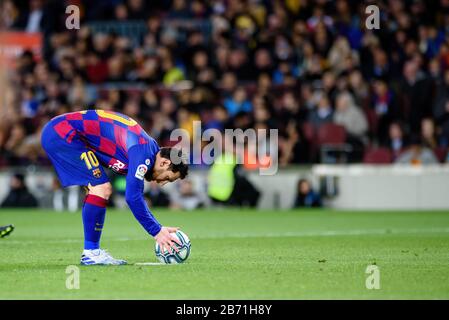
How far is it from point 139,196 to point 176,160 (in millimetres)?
500

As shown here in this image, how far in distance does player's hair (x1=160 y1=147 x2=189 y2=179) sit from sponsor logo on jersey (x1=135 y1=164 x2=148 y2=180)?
0.91ft

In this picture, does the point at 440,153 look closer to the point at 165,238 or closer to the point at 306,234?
the point at 306,234

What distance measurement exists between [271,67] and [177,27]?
10.1 feet

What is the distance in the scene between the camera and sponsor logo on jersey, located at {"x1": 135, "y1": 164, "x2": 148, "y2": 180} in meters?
10.2

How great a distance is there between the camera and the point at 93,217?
1091 centimetres

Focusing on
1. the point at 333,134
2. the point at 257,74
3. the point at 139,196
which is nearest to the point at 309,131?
the point at 333,134

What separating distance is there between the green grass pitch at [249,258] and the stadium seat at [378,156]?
1.93m

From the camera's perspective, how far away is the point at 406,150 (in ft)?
70.5

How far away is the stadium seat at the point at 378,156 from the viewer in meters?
21.5

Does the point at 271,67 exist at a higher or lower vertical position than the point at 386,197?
higher

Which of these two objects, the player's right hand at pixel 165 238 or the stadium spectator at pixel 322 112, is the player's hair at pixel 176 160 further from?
the stadium spectator at pixel 322 112

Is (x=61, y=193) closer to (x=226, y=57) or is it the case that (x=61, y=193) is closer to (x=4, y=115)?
(x=4, y=115)

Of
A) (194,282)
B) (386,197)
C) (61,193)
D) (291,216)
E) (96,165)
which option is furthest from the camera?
(61,193)

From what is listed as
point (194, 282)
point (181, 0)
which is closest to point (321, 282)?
point (194, 282)
